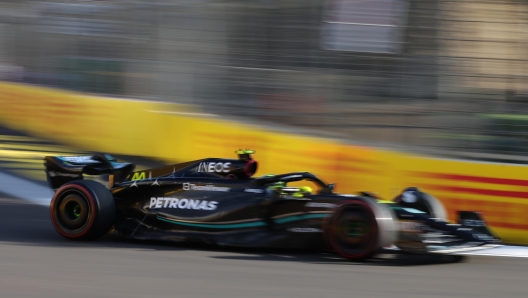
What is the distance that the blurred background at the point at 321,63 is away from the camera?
846 cm

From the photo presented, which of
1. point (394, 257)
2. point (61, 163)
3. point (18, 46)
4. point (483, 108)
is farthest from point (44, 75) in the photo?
point (394, 257)

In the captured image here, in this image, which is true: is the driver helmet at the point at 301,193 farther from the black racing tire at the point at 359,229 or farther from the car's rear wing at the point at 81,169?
the car's rear wing at the point at 81,169

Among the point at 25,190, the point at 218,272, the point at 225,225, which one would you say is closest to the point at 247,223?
the point at 225,225

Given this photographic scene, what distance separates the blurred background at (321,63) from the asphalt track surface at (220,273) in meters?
2.25

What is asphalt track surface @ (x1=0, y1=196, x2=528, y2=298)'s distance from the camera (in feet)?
16.2

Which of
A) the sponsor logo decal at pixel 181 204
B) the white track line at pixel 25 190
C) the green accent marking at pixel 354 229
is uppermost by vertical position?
the sponsor logo decal at pixel 181 204

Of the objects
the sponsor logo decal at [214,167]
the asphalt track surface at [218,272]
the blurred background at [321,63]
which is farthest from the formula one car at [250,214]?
the blurred background at [321,63]

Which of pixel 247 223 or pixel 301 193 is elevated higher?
pixel 301 193

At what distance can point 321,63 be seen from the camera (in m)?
10.3

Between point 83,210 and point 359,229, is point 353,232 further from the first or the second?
point 83,210

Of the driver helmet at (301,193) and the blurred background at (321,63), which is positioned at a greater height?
the blurred background at (321,63)

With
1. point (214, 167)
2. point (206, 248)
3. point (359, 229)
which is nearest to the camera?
point (359, 229)

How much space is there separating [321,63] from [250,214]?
13.9 feet

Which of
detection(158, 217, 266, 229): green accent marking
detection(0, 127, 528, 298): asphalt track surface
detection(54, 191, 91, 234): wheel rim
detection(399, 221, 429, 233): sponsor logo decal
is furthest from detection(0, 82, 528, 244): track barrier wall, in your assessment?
detection(54, 191, 91, 234): wheel rim
